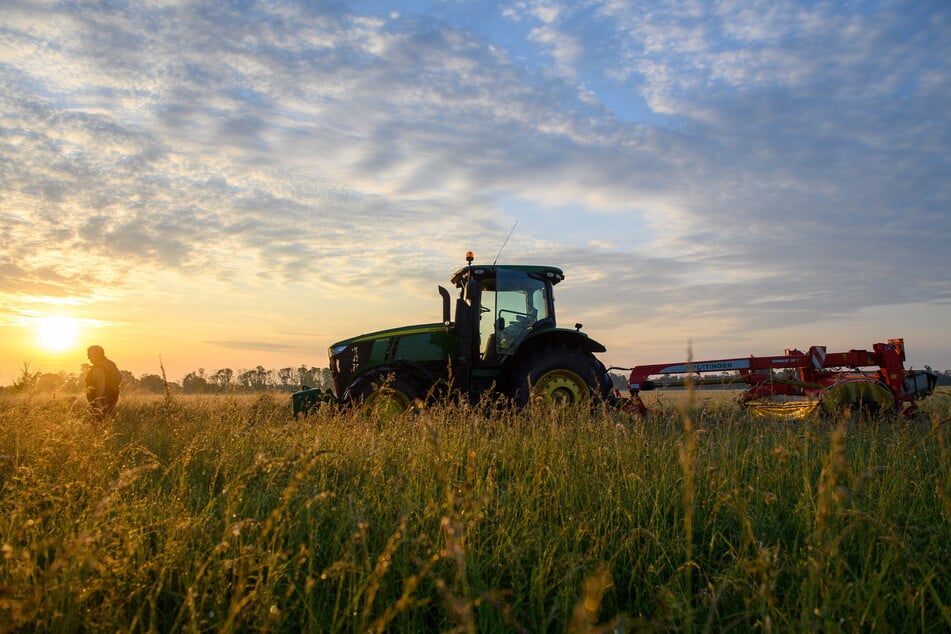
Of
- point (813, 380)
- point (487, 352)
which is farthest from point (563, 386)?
point (813, 380)

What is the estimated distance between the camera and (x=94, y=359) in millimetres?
10023

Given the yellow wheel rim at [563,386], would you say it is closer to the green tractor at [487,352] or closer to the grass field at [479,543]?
the green tractor at [487,352]

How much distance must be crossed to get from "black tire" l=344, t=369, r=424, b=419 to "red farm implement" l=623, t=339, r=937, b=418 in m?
3.02

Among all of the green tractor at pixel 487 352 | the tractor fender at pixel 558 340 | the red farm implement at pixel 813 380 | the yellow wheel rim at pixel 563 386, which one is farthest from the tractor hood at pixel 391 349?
the red farm implement at pixel 813 380

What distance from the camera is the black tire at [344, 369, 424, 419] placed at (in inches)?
336

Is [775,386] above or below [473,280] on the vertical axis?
below

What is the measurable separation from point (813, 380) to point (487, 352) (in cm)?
533

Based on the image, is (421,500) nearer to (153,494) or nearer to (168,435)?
(153,494)

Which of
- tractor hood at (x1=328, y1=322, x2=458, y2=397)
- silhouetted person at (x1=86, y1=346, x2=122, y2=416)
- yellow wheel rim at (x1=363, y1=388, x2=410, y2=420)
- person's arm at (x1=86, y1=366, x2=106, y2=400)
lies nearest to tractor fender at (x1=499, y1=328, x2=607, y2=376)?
tractor hood at (x1=328, y1=322, x2=458, y2=397)

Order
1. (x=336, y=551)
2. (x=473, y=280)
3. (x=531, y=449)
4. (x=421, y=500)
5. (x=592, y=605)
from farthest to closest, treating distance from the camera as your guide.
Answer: (x=473, y=280), (x=531, y=449), (x=421, y=500), (x=336, y=551), (x=592, y=605)

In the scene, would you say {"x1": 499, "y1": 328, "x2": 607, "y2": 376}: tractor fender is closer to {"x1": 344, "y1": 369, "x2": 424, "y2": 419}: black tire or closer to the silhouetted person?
{"x1": 344, "y1": 369, "x2": 424, "y2": 419}: black tire

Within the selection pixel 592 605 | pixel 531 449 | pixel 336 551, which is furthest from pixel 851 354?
pixel 592 605

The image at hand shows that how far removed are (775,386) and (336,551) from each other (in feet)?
28.9

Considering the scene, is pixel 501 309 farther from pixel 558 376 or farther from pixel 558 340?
pixel 558 376
